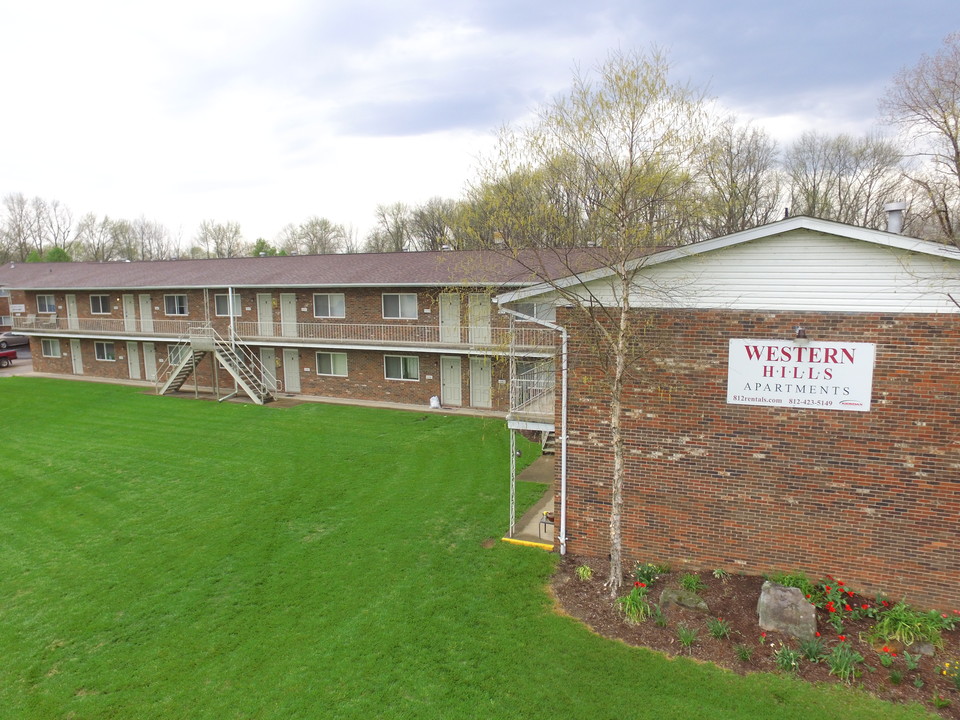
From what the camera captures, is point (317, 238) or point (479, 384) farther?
point (317, 238)

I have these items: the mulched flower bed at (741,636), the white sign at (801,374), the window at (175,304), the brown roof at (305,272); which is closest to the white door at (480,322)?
the brown roof at (305,272)

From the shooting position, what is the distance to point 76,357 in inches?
1227

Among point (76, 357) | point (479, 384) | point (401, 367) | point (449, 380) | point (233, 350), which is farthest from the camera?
point (76, 357)

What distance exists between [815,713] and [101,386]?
2978 cm

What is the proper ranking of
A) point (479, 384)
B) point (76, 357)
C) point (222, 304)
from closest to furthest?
point (479, 384) → point (222, 304) → point (76, 357)

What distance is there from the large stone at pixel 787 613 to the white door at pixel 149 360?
94.0 ft

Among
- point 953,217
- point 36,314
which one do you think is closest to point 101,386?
point 36,314

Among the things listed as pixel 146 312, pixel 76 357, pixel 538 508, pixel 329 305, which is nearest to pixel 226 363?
pixel 329 305

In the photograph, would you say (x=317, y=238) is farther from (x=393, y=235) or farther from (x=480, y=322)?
(x=480, y=322)

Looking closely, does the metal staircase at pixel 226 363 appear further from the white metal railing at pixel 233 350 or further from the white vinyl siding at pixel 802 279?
the white vinyl siding at pixel 802 279

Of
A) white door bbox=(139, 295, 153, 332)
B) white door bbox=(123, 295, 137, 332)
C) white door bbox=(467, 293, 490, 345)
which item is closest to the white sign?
white door bbox=(467, 293, 490, 345)

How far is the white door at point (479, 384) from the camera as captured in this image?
2206 centimetres

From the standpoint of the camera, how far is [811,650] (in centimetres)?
746

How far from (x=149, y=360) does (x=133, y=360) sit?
1058 mm
